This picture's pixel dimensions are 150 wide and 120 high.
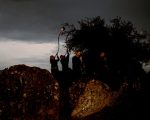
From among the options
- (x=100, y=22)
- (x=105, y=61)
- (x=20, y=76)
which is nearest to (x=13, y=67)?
(x=20, y=76)

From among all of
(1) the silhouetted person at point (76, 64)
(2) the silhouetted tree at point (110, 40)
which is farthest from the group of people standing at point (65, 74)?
(2) the silhouetted tree at point (110, 40)

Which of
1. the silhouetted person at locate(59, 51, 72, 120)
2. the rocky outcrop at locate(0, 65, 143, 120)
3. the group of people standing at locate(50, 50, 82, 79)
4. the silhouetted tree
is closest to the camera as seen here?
the rocky outcrop at locate(0, 65, 143, 120)

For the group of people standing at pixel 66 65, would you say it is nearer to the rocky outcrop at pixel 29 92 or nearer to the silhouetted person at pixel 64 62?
the silhouetted person at pixel 64 62

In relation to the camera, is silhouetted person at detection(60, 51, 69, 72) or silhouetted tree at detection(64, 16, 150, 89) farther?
silhouetted tree at detection(64, 16, 150, 89)

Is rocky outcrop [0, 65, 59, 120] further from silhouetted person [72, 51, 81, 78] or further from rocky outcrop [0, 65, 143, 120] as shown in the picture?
silhouetted person [72, 51, 81, 78]

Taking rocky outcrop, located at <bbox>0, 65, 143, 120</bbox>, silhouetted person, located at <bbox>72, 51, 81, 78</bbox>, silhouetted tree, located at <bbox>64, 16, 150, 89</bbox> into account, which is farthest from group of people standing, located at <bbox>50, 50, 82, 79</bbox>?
silhouetted tree, located at <bbox>64, 16, 150, 89</bbox>

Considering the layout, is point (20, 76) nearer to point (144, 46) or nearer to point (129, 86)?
point (129, 86)

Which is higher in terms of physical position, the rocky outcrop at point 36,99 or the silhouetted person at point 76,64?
the silhouetted person at point 76,64

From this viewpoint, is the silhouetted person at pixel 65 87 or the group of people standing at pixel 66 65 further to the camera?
the group of people standing at pixel 66 65

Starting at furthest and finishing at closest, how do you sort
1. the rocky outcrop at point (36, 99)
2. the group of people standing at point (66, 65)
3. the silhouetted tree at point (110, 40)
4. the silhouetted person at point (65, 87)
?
the silhouetted tree at point (110, 40) < the group of people standing at point (66, 65) < the silhouetted person at point (65, 87) < the rocky outcrop at point (36, 99)

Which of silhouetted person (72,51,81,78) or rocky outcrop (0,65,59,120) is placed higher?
silhouetted person (72,51,81,78)

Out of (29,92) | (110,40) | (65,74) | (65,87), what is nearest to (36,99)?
(29,92)

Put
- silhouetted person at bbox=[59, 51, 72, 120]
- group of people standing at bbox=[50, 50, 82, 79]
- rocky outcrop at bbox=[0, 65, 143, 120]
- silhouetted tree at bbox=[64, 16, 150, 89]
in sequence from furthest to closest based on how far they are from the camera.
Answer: silhouetted tree at bbox=[64, 16, 150, 89], group of people standing at bbox=[50, 50, 82, 79], silhouetted person at bbox=[59, 51, 72, 120], rocky outcrop at bbox=[0, 65, 143, 120]

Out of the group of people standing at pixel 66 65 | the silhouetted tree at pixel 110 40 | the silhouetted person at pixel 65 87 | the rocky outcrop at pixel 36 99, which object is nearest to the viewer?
the rocky outcrop at pixel 36 99
